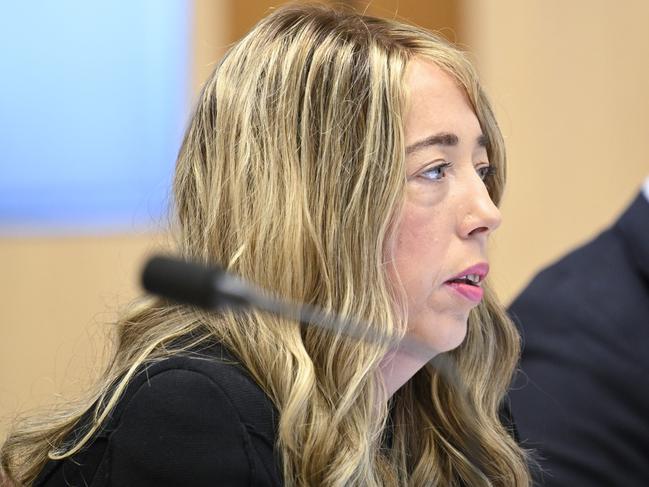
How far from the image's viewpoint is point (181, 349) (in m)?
1.26

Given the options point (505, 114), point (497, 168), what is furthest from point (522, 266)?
point (497, 168)

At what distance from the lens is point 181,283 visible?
852 mm

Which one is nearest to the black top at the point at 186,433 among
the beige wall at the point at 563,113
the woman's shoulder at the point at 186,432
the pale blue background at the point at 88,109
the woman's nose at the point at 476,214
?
the woman's shoulder at the point at 186,432

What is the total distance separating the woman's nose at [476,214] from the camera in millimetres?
1335

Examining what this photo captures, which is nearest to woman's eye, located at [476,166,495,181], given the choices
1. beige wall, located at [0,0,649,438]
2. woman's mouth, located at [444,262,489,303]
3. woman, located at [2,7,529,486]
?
woman, located at [2,7,529,486]

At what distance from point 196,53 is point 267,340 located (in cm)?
182

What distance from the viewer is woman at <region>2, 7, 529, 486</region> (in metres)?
1.21

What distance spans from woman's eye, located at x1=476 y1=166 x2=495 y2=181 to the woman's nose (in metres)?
0.07

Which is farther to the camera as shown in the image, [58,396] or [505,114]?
[505,114]

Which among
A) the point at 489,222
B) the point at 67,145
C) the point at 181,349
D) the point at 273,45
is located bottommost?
the point at 67,145

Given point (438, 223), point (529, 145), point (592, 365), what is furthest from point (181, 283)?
point (529, 145)

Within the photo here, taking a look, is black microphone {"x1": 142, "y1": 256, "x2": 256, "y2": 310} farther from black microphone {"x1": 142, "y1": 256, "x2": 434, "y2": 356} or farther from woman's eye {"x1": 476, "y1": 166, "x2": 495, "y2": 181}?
woman's eye {"x1": 476, "y1": 166, "x2": 495, "y2": 181}

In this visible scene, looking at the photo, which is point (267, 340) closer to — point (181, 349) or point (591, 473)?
point (181, 349)

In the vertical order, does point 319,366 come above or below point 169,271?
below
